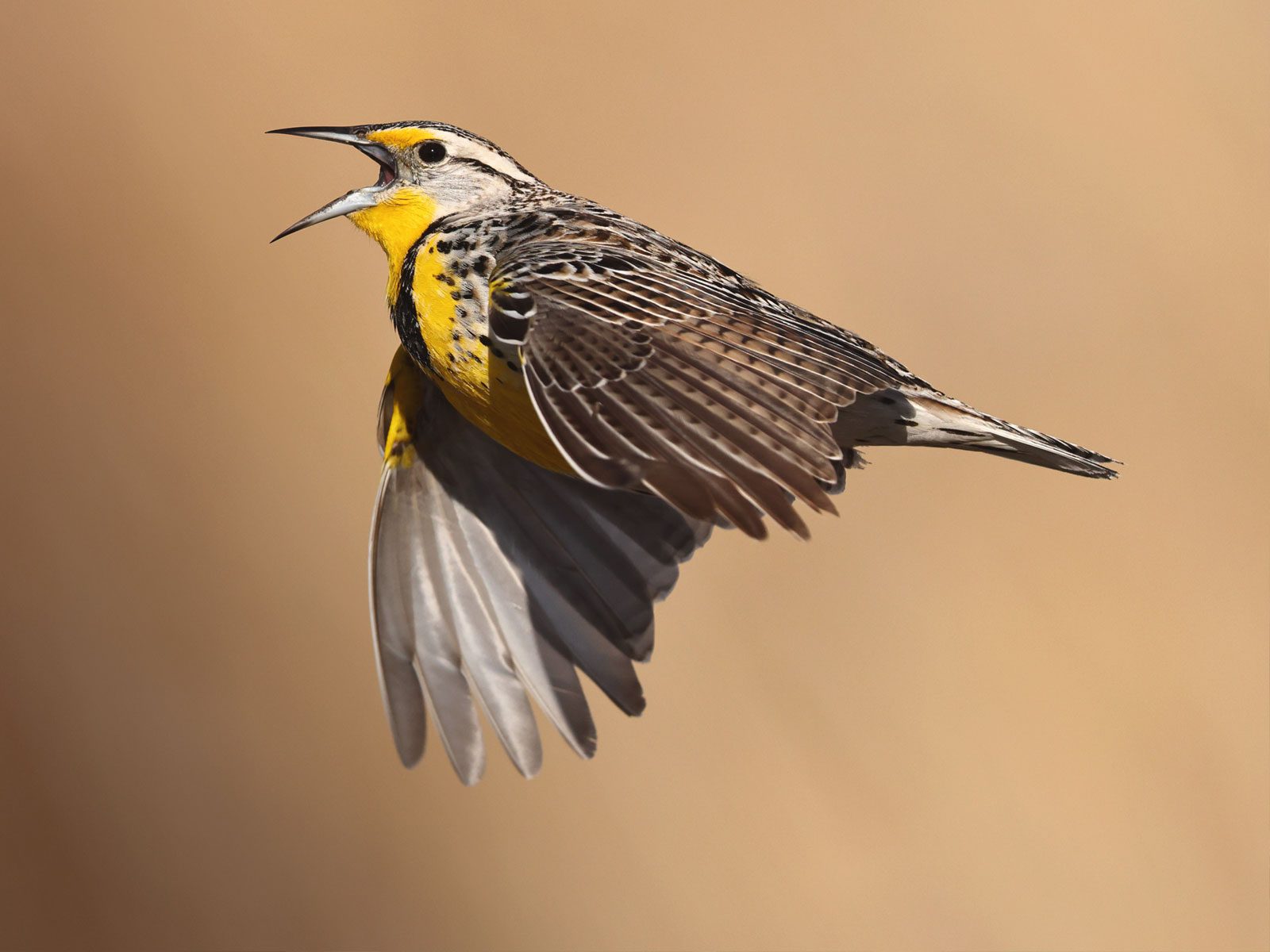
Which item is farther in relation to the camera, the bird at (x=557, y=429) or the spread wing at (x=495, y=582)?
the spread wing at (x=495, y=582)

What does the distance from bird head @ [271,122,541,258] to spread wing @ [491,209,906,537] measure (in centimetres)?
8

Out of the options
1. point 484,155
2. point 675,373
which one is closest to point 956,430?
point 675,373

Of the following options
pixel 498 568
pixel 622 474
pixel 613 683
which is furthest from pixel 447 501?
pixel 622 474

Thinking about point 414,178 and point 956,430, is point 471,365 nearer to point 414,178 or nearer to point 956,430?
point 414,178

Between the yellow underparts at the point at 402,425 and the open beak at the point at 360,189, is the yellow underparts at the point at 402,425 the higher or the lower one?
the lower one

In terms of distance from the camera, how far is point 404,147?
0.99m

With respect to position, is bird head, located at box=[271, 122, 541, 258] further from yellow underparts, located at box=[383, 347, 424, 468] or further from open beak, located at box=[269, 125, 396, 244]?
yellow underparts, located at box=[383, 347, 424, 468]

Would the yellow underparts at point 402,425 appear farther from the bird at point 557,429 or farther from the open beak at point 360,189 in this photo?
the open beak at point 360,189

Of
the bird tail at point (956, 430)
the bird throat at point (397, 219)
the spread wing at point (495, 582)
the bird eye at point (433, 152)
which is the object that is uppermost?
the bird eye at point (433, 152)

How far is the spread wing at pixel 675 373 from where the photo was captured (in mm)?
688

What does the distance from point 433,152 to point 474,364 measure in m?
0.22

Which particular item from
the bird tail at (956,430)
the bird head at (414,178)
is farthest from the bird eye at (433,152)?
the bird tail at (956,430)

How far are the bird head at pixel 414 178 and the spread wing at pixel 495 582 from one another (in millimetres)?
141

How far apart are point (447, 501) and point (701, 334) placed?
39 centimetres
